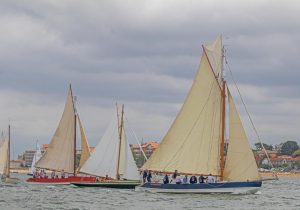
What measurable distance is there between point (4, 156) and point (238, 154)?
74.4 m

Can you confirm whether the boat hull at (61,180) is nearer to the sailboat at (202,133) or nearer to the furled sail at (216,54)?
the sailboat at (202,133)

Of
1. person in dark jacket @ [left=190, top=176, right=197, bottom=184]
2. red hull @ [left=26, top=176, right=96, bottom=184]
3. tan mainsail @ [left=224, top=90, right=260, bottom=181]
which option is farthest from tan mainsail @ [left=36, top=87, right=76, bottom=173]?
tan mainsail @ [left=224, top=90, right=260, bottom=181]

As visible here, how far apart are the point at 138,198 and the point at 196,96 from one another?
11.4 m

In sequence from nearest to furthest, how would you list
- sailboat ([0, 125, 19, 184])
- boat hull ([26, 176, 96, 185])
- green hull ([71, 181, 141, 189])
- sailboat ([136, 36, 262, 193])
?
1. sailboat ([136, 36, 262, 193])
2. green hull ([71, 181, 141, 189])
3. boat hull ([26, 176, 96, 185])
4. sailboat ([0, 125, 19, 184])

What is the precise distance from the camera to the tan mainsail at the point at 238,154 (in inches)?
2859

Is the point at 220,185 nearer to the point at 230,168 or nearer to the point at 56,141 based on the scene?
the point at 230,168

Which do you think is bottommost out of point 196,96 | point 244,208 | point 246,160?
point 244,208

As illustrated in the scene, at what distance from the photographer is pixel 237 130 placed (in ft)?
240

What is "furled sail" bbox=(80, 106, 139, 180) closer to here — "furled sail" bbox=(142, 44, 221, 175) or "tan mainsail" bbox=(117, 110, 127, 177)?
"tan mainsail" bbox=(117, 110, 127, 177)

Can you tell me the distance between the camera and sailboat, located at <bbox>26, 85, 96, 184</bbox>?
105812 mm

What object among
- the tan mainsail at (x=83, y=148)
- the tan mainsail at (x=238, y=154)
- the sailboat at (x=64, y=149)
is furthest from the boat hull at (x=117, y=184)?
the tan mainsail at (x=238, y=154)

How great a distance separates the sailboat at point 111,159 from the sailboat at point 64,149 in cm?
773

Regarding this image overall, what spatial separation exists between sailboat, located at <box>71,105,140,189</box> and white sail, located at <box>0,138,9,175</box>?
132 feet

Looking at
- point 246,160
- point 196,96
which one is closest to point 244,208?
point 246,160
